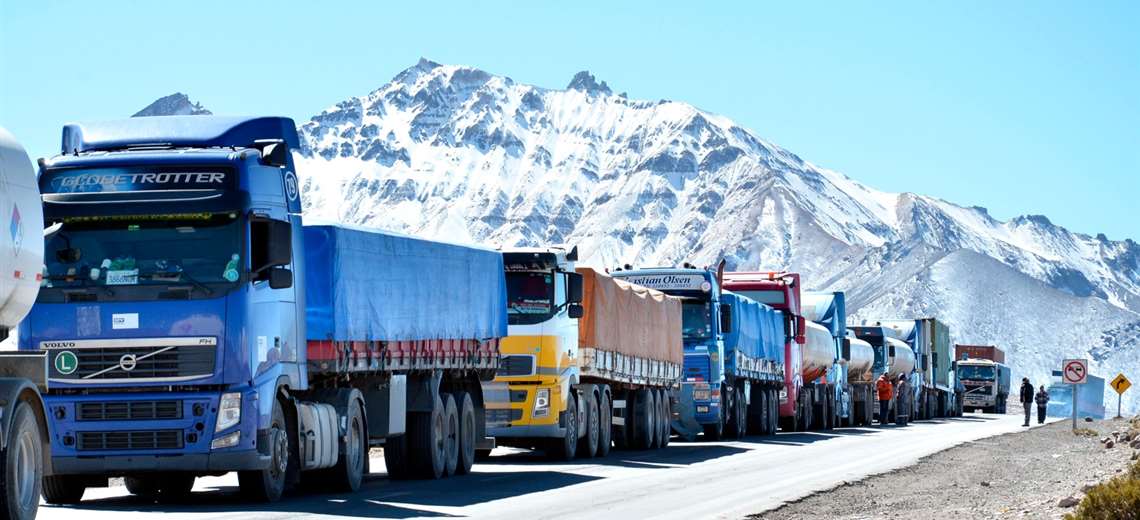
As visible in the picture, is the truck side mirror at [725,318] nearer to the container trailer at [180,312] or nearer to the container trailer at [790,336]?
the container trailer at [790,336]

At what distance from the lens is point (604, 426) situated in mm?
29422

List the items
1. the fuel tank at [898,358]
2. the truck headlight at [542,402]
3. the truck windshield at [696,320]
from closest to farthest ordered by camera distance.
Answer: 1. the truck headlight at [542,402]
2. the truck windshield at [696,320]
3. the fuel tank at [898,358]

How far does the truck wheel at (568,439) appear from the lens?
88.1 ft

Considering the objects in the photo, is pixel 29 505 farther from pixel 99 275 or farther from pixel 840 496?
pixel 840 496

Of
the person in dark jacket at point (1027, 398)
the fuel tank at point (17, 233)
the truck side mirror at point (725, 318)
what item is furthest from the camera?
the person in dark jacket at point (1027, 398)

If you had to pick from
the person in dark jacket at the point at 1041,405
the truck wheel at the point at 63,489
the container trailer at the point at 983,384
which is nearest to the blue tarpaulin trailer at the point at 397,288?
→ the truck wheel at the point at 63,489

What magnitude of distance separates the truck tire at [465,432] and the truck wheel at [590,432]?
16.9 ft

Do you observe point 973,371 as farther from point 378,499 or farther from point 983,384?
point 378,499

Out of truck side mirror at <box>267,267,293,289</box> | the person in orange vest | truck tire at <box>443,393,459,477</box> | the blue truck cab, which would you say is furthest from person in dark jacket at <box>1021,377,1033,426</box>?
the blue truck cab

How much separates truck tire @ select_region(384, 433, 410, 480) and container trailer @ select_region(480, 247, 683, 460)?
4167mm

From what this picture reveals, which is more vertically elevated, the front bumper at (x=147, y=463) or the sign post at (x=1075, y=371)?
the sign post at (x=1075, y=371)

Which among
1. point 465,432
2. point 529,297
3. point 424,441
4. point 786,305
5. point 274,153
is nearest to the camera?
point 274,153

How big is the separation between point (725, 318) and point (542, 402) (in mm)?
11939

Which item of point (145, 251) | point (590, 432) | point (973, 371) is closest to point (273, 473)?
point (145, 251)
